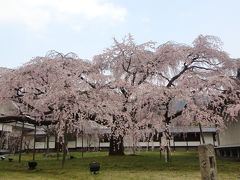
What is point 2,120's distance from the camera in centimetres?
2305

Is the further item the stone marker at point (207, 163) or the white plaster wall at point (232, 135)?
the white plaster wall at point (232, 135)

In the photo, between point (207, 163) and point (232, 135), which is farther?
point (232, 135)

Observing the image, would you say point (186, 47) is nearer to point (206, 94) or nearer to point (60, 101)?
point (206, 94)

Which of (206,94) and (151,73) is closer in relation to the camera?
(206,94)

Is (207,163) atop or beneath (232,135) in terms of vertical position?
beneath

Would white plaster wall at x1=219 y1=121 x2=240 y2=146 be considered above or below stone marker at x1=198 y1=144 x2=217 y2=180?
above

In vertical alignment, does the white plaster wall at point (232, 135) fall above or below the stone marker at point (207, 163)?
above

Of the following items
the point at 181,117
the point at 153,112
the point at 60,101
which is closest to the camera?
the point at 60,101

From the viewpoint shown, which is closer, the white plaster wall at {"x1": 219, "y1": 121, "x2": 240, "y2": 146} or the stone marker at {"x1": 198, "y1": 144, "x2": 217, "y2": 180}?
the stone marker at {"x1": 198, "y1": 144, "x2": 217, "y2": 180}

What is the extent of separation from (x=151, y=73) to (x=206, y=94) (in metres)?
4.52

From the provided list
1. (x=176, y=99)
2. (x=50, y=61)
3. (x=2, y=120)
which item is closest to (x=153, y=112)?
(x=176, y=99)

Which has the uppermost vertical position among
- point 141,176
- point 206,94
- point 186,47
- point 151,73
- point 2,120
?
point 186,47

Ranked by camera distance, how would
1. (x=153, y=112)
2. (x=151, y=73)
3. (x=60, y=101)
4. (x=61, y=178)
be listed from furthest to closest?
(x=151, y=73)
(x=153, y=112)
(x=60, y=101)
(x=61, y=178)

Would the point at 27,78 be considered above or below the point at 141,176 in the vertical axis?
above
